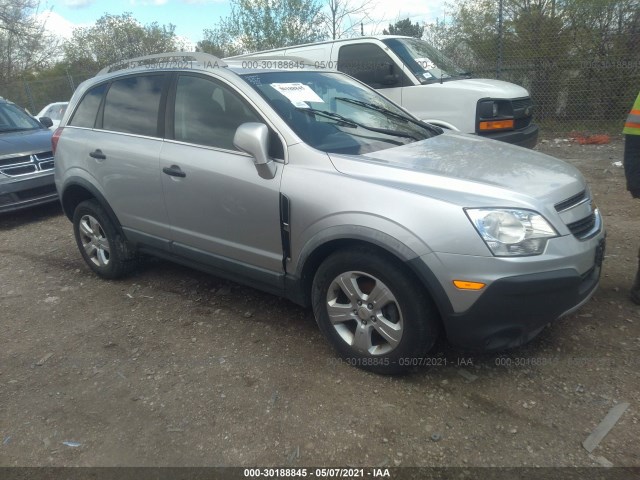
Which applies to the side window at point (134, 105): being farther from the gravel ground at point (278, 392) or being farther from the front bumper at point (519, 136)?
the front bumper at point (519, 136)

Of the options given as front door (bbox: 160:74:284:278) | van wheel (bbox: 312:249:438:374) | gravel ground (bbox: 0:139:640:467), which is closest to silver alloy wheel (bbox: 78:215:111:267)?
gravel ground (bbox: 0:139:640:467)

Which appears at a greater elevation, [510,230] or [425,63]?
[425,63]

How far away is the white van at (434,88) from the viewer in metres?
6.45

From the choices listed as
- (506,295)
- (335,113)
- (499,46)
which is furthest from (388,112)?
(499,46)

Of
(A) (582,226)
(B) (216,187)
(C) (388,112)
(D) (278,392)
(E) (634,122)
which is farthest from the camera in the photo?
(C) (388,112)

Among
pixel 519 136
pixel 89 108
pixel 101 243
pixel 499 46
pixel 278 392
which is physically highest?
pixel 499 46

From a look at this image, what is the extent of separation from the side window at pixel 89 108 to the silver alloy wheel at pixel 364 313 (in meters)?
2.88

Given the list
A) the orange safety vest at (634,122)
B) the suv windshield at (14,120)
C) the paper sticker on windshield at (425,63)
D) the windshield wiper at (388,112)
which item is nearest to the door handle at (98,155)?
the windshield wiper at (388,112)

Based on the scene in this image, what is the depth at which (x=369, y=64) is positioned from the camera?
7.19 meters

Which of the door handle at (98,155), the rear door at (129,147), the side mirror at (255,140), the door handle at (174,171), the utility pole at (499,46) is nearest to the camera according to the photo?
the side mirror at (255,140)

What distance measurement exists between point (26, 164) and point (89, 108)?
121 inches

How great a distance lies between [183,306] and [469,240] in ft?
8.25

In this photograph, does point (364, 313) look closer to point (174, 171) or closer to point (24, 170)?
point (174, 171)

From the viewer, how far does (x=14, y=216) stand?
7551 millimetres
